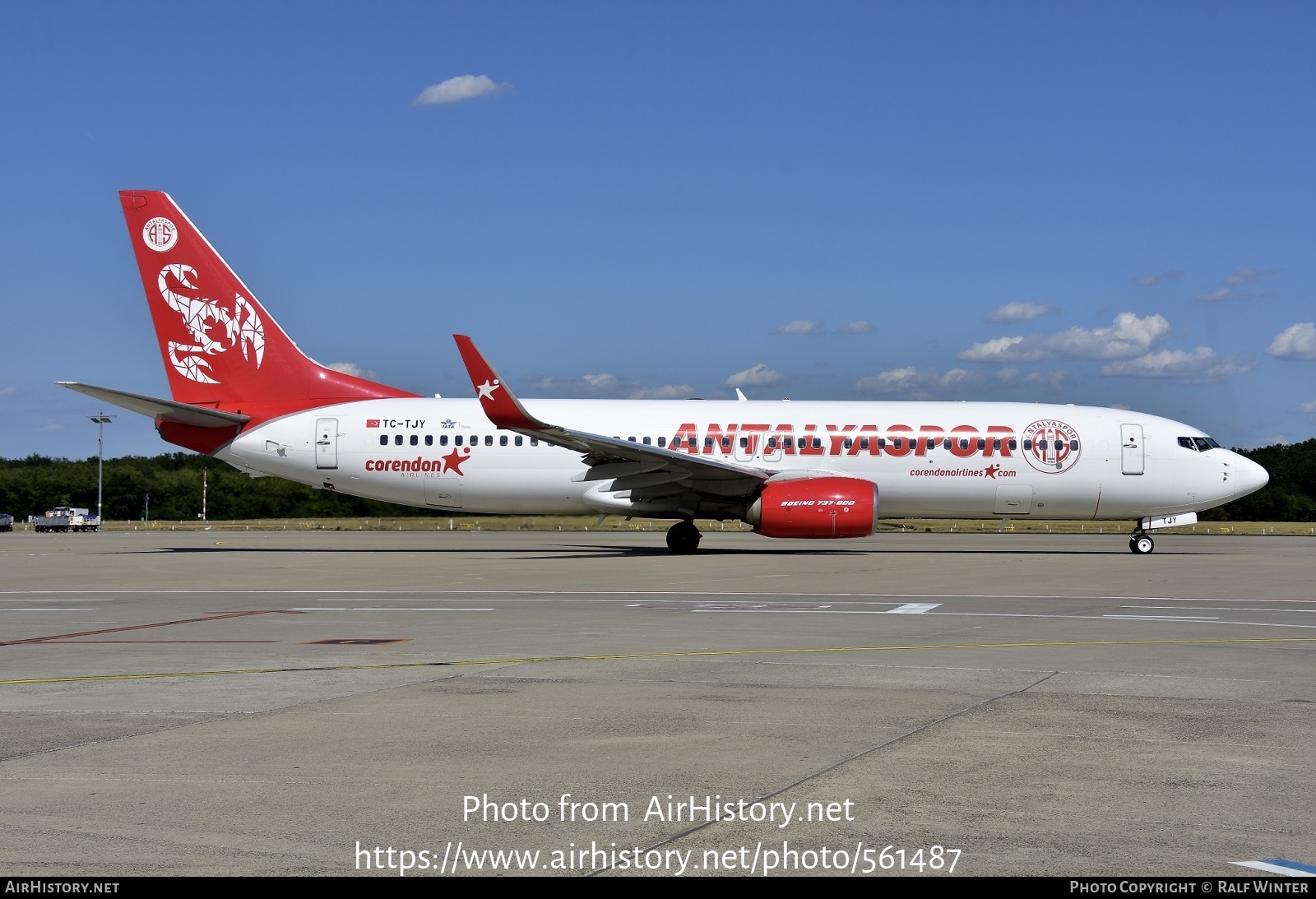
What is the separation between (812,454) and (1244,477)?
10938mm

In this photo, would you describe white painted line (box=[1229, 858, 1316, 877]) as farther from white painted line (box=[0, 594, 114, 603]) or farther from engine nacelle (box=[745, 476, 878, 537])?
engine nacelle (box=[745, 476, 878, 537])

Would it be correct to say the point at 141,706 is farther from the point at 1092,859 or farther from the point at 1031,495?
the point at 1031,495

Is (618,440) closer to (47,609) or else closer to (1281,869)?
(47,609)

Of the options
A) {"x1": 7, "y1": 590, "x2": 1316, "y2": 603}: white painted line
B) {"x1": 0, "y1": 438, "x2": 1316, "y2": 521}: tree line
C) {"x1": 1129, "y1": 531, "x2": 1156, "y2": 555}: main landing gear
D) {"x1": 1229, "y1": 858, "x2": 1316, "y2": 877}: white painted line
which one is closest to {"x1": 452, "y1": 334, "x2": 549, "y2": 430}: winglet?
{"x1": 7, "y1": 590, "x2": 1316, "y2": 603}: white painted line

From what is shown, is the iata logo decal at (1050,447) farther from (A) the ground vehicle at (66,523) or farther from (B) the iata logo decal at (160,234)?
(A) the ground vehicle at (66,523)

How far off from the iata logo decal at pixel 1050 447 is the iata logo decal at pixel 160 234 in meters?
22.1

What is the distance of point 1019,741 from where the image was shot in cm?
746

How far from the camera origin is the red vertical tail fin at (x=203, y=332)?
104 feet

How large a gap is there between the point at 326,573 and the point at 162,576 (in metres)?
2.96

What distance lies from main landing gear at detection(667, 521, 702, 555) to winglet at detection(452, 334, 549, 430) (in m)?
5.10

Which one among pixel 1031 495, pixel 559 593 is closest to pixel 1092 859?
pixel 559 593

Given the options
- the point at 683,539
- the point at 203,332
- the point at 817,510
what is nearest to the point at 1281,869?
the point at 817,510

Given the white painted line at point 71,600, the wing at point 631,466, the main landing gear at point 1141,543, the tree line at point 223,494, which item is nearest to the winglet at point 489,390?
the wing at point 631,466

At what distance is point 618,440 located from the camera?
95.9 ft
